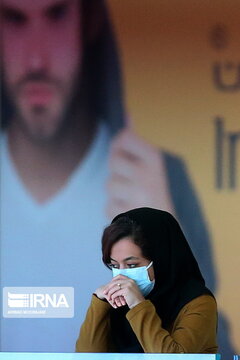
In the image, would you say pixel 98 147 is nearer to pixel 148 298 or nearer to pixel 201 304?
pixel 148 298

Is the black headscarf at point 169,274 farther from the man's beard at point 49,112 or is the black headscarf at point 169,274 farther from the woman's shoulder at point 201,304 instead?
the man's beard at point 49,112

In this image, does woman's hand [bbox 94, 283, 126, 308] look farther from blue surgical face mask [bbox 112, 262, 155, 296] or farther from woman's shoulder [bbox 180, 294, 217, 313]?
woman's shoulder [bbox 180, 294, 217, 313]

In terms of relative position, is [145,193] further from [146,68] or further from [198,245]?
[146,68]

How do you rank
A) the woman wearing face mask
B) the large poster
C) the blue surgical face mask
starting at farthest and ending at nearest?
the large poster < the blue surgical face mask < the woman wearing face mask

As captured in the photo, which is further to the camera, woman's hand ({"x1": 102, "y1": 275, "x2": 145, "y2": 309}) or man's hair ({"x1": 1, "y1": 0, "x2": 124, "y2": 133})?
man's hair ({"x1": 1, "y1": 0, "x2": 124, "y2": 133})

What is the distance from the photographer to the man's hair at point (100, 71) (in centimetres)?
319

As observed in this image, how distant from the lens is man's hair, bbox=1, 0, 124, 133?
3.19 meters

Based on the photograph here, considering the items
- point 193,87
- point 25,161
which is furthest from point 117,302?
point 193,87

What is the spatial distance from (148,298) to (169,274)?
0.13 m

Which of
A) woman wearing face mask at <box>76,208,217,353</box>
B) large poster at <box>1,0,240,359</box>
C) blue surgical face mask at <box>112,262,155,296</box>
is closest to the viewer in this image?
woman wearing face mask at <box>76,208,217,353</box>

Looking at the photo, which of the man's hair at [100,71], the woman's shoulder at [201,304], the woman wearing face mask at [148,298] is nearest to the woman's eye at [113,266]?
the woman wearing face mask at [148,298]

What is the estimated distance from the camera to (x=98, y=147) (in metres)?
3.20

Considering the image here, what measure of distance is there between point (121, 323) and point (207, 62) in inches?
42.4

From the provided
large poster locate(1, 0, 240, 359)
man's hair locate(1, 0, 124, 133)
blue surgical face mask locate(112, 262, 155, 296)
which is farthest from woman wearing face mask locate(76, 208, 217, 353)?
man's hair locate(1, 0, 124, 133)
